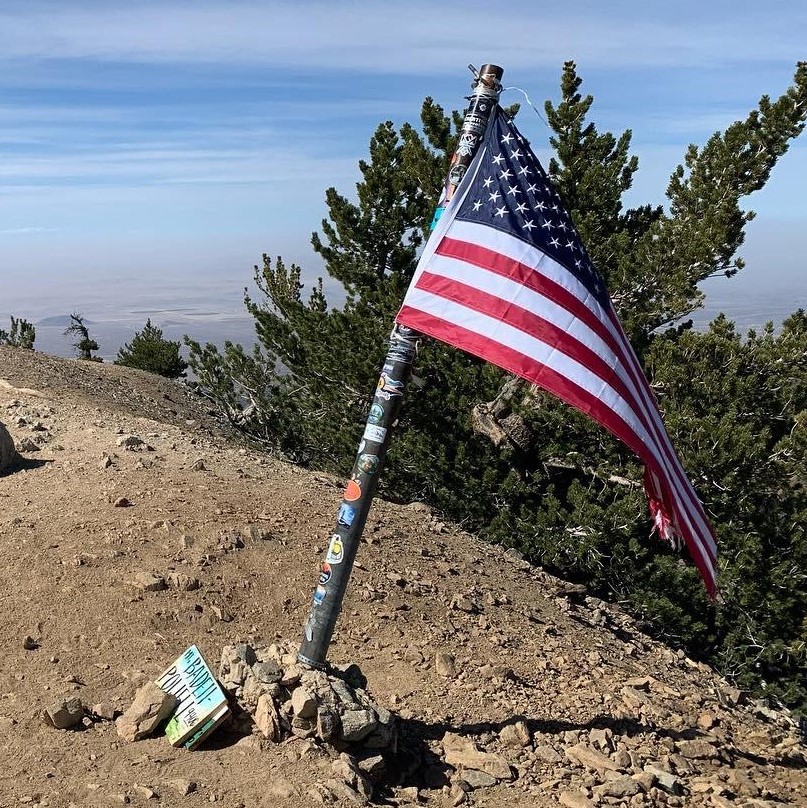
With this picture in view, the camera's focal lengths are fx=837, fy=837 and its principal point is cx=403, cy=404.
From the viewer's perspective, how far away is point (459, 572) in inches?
358

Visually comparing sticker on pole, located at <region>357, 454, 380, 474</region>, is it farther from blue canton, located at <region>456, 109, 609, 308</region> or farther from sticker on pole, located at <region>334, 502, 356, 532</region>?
blue canton, located at <region>456, 109, 609, 308</region>

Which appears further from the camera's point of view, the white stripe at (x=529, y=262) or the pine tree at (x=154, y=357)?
the pine tree at (x=154, y=357)

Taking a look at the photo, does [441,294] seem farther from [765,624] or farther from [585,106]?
[585,106]

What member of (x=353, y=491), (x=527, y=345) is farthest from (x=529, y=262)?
(x=353, y=491)

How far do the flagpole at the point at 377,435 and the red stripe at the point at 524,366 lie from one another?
0.25 meters

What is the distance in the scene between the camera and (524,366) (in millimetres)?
4832

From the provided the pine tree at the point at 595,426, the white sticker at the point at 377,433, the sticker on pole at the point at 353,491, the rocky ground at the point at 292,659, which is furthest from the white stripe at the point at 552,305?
the pine tree at the point at 595,426

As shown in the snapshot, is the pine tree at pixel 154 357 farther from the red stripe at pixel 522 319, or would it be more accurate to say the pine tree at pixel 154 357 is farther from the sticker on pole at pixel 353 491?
the red stripe at pixel 522 319

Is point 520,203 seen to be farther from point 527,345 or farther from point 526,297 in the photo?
point 527,345

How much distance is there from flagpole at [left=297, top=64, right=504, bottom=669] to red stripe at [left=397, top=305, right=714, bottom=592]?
25cm

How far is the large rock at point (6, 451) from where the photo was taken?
9.65 meters

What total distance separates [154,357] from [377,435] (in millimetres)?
23777

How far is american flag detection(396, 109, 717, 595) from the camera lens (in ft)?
16.1

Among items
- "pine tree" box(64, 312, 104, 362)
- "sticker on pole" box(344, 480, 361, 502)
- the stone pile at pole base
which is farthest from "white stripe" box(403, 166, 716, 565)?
"pine tree" box(64, 312, 104, 362)
